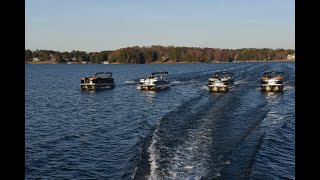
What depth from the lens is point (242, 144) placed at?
2961 cm

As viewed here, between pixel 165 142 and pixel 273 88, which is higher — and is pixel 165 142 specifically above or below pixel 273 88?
below

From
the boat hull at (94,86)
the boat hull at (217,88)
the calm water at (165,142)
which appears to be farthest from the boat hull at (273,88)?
the boat hull at (94,86)

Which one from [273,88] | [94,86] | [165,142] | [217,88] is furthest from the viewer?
[94,86]

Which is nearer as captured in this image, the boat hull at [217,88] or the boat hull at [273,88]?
the boat hull at [273,88]

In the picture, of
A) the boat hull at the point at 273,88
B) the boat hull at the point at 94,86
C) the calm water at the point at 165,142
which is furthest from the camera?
the boat hull at the point at 94,86

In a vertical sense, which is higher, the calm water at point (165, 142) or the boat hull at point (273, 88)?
the boat hull at point (273, 88)

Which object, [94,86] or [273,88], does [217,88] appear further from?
[94,86]

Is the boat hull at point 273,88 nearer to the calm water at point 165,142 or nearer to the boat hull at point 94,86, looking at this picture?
the calm water at point 165,142

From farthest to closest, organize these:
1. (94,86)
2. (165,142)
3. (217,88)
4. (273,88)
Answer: (94,86)
(217,88)
(273,88)
(165,142)

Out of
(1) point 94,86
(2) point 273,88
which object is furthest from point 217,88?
(1) point 94,86

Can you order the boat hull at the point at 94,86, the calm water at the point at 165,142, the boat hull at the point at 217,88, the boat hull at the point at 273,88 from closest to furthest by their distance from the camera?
the calm water at the point at 165,142, the boat hull at the point at 273,88, the boat hull at the point at 217,88, the boat hull at the point at 94,86

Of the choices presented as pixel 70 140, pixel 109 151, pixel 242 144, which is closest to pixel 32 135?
pixel 70 140

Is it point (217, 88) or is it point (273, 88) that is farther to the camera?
point (217, 88)

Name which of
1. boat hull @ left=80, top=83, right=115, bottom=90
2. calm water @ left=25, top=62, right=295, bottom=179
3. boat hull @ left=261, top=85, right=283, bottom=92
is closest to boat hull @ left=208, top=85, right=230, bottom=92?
boat hull @ left=261, top=85, right=283, bottom=92
